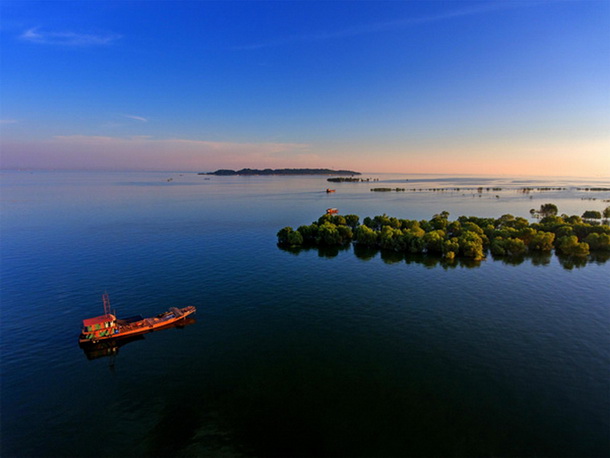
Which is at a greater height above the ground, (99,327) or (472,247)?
(472,247)

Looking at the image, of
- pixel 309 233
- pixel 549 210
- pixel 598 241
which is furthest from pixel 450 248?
pixel 549 210

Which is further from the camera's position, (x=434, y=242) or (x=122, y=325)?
(x=434, y=242)

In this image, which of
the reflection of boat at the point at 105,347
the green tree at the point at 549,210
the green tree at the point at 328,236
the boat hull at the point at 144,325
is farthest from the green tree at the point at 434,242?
the green tree at the point at 549,210

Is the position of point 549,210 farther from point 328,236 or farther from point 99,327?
point 99,327

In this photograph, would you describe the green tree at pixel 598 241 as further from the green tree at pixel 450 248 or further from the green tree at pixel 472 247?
the green tree at pixel 450 248

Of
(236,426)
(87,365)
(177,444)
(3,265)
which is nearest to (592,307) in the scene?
(236,426)

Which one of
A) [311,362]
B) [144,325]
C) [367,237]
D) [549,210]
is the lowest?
[311,362]

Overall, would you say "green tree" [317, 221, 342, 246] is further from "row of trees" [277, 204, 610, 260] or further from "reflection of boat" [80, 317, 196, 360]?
"reflection of boat" [80, 317, 196, 360]

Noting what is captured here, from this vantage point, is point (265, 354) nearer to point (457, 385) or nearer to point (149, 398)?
point (149, 398)
